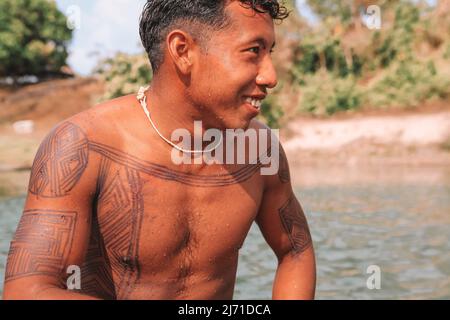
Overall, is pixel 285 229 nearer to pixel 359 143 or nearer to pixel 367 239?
pixel 367 239

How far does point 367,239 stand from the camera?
8523 millimetres

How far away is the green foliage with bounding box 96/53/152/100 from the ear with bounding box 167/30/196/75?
65.0 feet

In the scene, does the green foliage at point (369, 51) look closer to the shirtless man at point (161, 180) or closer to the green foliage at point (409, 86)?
the green foliage at point (409, 86)

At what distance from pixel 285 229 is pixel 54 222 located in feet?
3.79

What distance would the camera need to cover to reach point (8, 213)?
429 inches

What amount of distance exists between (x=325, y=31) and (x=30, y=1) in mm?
19624

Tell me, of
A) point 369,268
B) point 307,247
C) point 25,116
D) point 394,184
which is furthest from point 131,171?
point 25,116

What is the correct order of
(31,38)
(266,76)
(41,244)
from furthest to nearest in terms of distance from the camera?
(31,38) → (266,76) → (41,244)

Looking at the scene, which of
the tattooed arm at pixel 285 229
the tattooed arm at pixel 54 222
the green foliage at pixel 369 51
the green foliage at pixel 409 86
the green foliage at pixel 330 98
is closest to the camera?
the tattooed arm at pixel 54 222

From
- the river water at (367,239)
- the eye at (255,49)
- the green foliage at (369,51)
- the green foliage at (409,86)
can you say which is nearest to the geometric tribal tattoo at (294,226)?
the eye at (255,49)

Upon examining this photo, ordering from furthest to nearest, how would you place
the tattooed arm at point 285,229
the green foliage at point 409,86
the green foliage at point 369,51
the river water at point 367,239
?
the green foliage at point 369,51
the green foliage at point 409,86
the river water at point 367,239
the tattooed arm at point 285,229

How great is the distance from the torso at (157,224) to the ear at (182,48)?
0.36 m

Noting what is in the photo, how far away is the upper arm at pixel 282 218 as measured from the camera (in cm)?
295

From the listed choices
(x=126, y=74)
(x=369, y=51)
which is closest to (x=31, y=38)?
(x=126, y=74)
